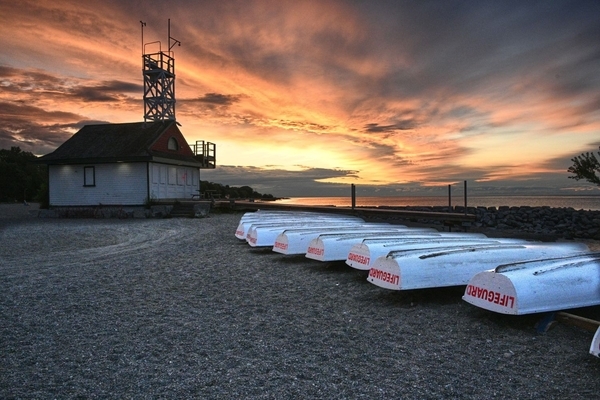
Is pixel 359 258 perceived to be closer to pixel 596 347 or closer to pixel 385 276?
pixel 385 276

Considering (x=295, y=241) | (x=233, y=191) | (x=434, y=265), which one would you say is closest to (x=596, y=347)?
(x=434, y=265)

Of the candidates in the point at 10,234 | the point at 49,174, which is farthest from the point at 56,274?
the point at 49,174

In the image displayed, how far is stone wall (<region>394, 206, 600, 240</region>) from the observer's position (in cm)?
2056

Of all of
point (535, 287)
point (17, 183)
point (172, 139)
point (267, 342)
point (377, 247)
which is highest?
point (172, 139)

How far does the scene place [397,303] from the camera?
212 inches

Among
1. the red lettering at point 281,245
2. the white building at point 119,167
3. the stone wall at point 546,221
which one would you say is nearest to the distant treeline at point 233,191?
the white building at point 119,167

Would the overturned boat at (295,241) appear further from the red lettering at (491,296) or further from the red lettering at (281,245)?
the red lettering at (491,296)

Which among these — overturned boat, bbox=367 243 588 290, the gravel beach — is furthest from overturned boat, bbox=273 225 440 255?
overturned boat, bbox=367 243 588 290

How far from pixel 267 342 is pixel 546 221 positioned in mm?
22883

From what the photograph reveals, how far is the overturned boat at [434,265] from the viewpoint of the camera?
5148 mm

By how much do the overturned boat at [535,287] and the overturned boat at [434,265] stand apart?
0.65 m

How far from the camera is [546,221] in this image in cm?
2280

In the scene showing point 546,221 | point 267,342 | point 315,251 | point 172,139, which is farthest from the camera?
point 172,139

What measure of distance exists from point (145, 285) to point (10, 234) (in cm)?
1044
